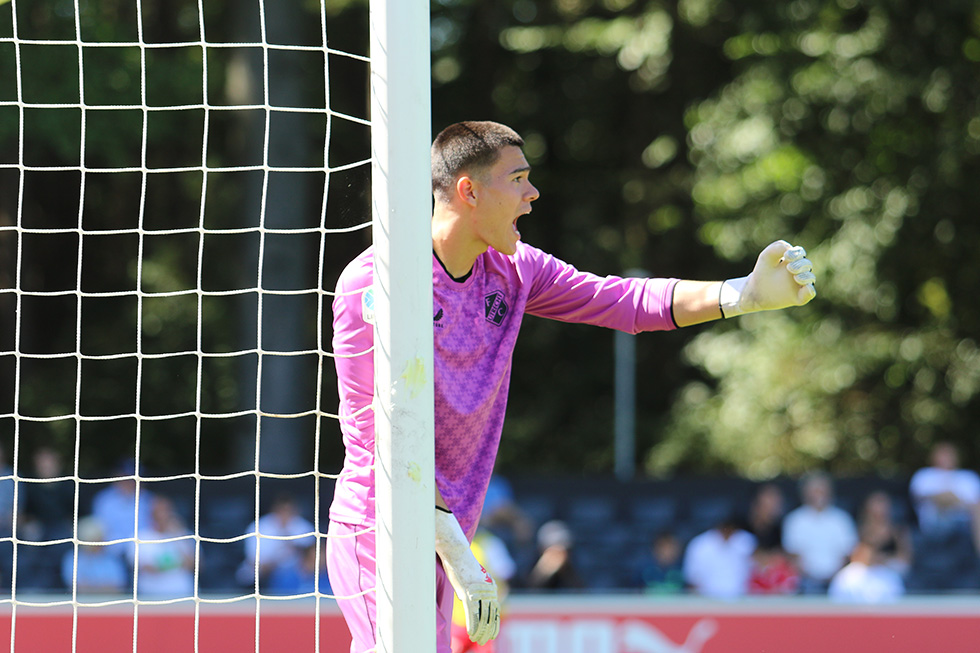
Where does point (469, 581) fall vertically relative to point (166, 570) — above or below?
above

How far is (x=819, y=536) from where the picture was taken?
32.6 feet

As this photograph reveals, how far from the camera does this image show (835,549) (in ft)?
32.4

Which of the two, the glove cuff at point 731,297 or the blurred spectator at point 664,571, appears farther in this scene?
the blurred spectator at point 664,571

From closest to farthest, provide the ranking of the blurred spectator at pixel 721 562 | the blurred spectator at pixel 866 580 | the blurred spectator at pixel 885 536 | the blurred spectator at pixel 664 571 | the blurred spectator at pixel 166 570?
the blurred spectator at pixel 166 570, the blurred spectator at pixel 866 580, the blurred spectator at pixel 885 536, the blurred spectator at pixel 721 562, the blurred spectator at pixel 664 571

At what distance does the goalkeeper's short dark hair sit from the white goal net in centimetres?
19

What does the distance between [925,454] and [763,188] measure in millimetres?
4094

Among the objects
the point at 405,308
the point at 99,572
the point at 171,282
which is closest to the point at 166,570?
the point at 99,572

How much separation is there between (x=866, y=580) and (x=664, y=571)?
1608 millimetres

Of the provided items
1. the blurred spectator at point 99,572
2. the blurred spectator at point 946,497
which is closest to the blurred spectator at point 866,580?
the blurred spectator at point 946,497

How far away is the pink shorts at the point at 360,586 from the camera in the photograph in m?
2.72

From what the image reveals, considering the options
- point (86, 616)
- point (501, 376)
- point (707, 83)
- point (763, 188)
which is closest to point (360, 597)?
point (501, 376)

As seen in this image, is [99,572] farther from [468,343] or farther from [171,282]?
[171,282]

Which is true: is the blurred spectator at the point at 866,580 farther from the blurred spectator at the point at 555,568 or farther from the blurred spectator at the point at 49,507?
the blurred spectator at the point at 49,507

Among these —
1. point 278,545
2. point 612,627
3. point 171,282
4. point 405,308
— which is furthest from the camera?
point 171,282
